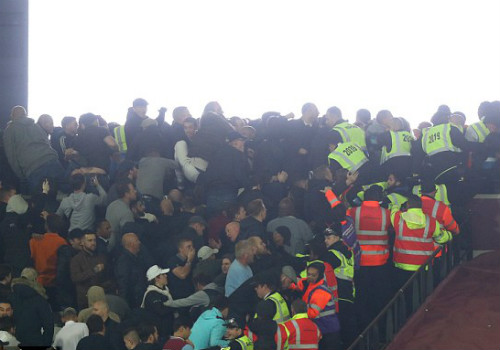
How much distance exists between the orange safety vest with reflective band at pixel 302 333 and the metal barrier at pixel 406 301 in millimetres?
455

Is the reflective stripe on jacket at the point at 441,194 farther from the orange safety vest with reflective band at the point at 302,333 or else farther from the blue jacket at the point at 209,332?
the blue jacket at the point at 209,332

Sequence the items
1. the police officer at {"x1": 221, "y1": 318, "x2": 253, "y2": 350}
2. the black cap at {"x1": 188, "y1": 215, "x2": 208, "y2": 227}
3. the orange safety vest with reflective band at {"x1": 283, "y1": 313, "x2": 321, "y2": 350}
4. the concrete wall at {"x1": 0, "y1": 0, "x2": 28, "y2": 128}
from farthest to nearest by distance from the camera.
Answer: the concrete wall at {"x1": 0, "y1": 0, "x2": 28, "y2": 128}, the black cap at {"x1": 188, "y1": 215, "x2": 208, "y2": 227}, the orange safety vest with reflective band at {"x1": 283, "y1": 313, "x2": 321, "y2": 350}, the police officer at {"x1": 221, "y1": 318, "x2": 253, "y2": 350}

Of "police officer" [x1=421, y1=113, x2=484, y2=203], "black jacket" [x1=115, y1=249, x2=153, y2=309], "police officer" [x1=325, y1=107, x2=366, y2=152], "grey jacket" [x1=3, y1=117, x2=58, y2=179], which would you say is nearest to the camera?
"black jacket" [x1=115, y1=249, x2=153, y2=309]

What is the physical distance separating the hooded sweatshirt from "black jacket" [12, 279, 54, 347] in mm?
1751

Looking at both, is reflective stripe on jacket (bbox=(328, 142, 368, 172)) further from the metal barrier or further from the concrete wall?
the concrete wall

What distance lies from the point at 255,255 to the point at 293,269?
465 mm

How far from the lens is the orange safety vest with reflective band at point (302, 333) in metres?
10.7

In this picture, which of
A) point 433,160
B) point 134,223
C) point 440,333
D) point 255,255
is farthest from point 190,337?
point 433,160

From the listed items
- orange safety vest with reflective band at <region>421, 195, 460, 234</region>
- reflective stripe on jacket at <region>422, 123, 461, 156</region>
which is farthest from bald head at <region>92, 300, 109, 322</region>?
reflective stripe on jacket at <region>422, 123, 461, 156</region>

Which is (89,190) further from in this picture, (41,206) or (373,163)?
(373,163)

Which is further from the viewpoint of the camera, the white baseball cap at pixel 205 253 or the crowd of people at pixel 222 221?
the white baseball cap at pixel 205 253

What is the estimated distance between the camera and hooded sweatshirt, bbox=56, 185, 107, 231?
43.5 feet

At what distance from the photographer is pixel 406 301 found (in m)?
12.4

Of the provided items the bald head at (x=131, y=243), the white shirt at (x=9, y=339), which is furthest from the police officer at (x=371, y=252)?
the white shirt at (x=9, y=339)
